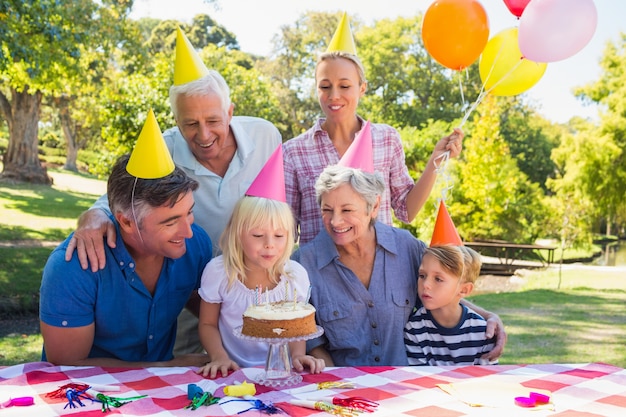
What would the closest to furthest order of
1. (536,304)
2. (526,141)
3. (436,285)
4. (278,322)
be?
(278,322), (436,285), (536,304), (526,141)

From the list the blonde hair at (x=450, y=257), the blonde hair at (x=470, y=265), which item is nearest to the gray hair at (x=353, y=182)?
the blonde hair at (x=450, y=257)

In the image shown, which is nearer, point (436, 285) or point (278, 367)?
point (278, 367)

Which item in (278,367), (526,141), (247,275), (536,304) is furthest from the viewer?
(526,141)

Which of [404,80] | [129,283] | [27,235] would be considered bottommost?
[27,235]

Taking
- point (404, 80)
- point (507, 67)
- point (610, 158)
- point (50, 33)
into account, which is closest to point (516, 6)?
point (507, 67)

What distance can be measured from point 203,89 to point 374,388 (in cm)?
174

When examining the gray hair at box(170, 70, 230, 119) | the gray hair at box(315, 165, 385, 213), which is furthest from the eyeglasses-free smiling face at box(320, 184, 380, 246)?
the gray hair at box(170, 70, 230, 119)

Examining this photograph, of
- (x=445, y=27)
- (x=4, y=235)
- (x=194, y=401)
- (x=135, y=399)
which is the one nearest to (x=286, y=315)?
(x=194, y=401)

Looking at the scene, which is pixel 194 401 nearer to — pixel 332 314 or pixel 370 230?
pixel 332 314

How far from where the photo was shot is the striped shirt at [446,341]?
2936mm

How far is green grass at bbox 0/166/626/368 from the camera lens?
6.77 m

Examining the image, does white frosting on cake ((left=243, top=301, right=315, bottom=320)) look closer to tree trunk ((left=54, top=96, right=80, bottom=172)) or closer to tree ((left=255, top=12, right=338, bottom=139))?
tree ((left=255, top=12, right=338, bottom=139))

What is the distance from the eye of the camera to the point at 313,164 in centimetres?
371

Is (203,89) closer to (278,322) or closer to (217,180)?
(217,180)
